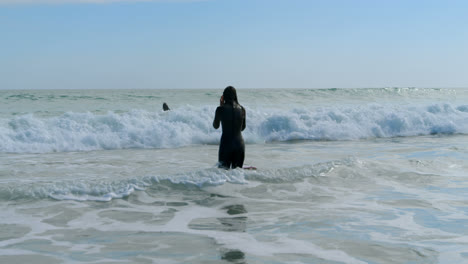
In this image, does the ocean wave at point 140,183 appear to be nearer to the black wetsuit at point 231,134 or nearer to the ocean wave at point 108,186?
the ocean wave at point 108,186

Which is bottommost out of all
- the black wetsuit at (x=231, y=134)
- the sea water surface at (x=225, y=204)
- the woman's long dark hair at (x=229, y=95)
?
the sea water surface at (x=225, y=204)

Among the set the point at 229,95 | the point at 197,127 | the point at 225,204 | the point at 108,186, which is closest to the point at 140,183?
the point at 108,186

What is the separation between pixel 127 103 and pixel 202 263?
24.1 meters

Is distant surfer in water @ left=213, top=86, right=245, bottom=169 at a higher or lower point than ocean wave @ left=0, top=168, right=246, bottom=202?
higher

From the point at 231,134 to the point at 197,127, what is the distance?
8.53m

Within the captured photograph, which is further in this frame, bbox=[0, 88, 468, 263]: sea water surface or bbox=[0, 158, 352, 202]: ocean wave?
bbox=[0, 158, 352, 202]: ocean wave

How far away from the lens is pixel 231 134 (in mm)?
7914

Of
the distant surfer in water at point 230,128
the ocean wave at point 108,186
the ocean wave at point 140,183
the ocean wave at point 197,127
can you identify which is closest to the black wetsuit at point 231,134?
the distant surfer in water at point 230,128

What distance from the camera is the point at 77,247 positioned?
169 inches

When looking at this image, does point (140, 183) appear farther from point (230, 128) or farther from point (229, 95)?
point (229, 95)

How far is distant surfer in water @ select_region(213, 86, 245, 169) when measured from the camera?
25.7ft

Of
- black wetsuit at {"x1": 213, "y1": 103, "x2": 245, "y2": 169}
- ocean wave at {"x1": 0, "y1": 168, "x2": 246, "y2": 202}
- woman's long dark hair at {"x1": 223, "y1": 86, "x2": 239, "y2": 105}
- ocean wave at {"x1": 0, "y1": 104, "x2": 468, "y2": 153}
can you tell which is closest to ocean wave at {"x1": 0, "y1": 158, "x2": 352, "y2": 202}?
ocean wave at {"x1": 0, "y1": 168, "x2": 246, "y2": 202}

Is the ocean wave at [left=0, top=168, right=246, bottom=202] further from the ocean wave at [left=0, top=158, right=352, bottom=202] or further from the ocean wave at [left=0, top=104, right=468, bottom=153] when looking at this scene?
the ocean wave at [left=0, top=104, right=468, bottom=153]

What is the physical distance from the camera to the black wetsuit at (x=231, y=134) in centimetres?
784
